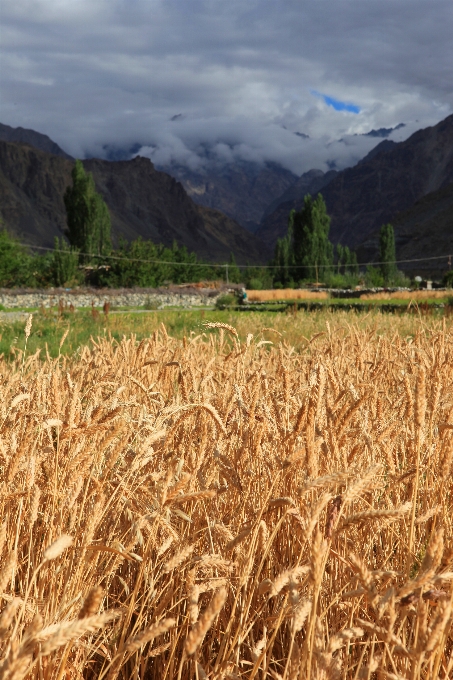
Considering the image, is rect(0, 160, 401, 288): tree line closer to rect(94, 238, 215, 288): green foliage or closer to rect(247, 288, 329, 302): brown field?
rect(94, 238, 215, 288): green foliage

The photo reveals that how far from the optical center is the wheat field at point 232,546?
43.4 inches

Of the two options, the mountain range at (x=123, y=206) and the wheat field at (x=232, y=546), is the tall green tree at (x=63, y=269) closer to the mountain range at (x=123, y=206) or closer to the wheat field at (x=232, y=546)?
the wheat field at (x=232, y=546)

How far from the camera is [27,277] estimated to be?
30.9 m

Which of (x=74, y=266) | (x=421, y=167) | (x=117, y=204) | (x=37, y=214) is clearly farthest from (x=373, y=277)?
(x=421, y=167)

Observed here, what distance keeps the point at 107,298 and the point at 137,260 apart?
7432mm

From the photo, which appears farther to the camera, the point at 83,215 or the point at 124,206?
the point at 124,206

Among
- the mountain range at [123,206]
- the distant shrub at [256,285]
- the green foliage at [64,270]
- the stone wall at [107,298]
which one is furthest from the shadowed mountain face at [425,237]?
the stone wall at [107,298]

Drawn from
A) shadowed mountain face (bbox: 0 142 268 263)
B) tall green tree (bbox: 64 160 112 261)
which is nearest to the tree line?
tall green tree (bbox: 64 160 112 261)

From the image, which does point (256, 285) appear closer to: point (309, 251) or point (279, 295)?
point (279, 295)

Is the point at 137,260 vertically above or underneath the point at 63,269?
above

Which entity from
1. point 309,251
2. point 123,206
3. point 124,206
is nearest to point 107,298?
point 309,251

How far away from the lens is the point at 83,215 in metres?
46.1

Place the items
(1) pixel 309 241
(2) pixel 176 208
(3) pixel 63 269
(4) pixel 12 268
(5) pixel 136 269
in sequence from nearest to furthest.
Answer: (3) pixel 63 269 → (4) pixel 12 268 → (5) pixel 136 269 → (1) pixel 309 241 → (2) pixel 176 208

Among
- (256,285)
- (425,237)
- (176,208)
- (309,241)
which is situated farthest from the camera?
(176,208)
